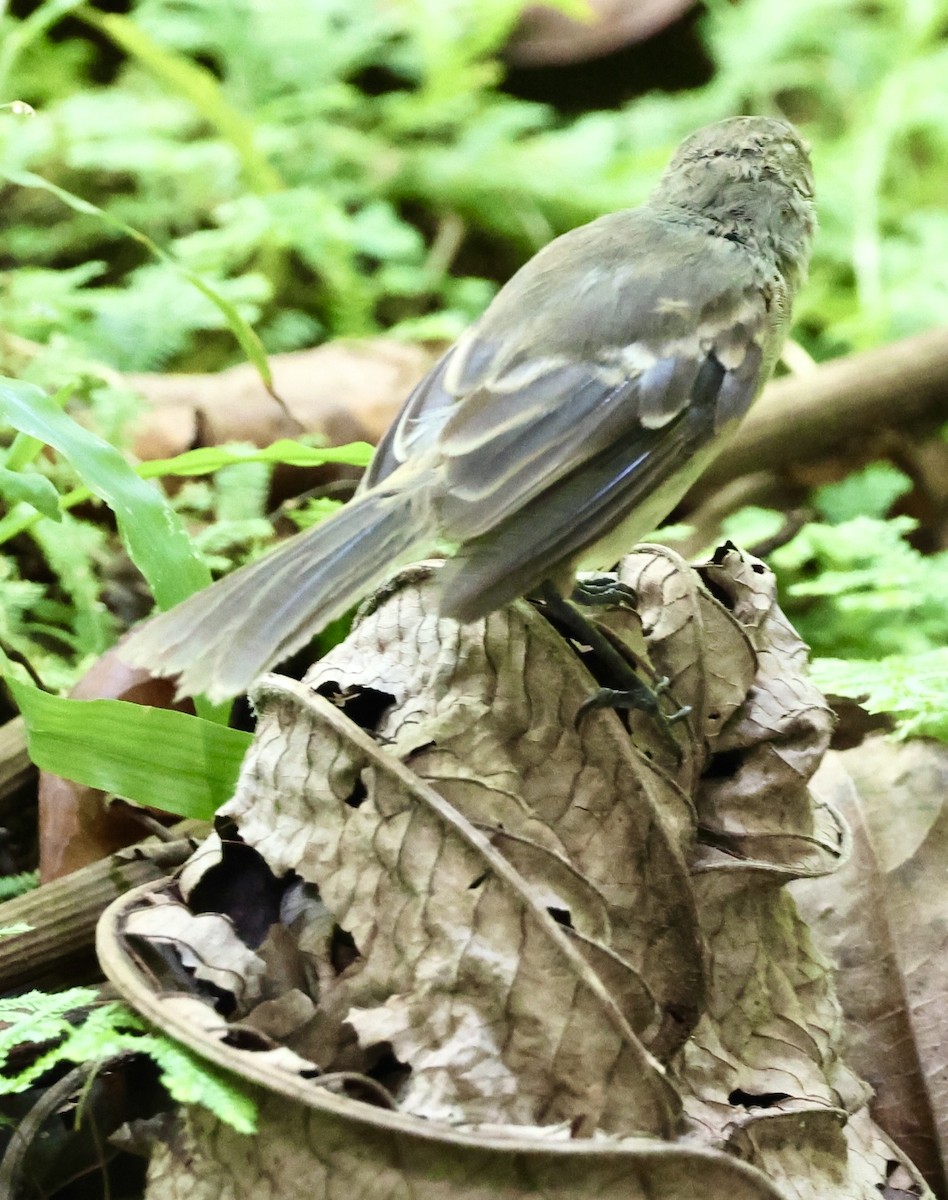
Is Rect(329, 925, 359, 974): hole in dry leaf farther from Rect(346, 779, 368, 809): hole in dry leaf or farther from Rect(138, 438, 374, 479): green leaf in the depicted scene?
Rect(138, 438, 374, 479): green leaf

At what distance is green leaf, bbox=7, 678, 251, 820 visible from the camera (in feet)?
6.40

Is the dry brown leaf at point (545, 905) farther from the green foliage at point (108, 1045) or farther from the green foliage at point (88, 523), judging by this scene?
the green foliage at point (88, 523)

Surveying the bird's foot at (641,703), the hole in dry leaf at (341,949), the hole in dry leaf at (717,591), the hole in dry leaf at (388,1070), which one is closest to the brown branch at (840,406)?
the hole in dry leaf at (717,591)

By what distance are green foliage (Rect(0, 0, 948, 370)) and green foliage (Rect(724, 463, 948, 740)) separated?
1.16 m

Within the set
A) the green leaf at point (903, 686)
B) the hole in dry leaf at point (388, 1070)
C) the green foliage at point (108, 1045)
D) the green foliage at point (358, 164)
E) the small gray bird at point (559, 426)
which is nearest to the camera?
the green foliage at point (108, 1045)

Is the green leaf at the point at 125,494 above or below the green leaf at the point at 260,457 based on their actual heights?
above

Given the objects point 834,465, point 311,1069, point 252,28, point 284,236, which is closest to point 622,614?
point 311,1069

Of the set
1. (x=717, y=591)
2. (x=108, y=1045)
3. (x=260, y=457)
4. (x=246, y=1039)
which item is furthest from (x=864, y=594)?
(x=108, y=1045)

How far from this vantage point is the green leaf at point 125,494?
2074mm

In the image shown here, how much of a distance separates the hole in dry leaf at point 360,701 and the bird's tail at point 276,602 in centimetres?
9

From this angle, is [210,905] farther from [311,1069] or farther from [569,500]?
[569,500]

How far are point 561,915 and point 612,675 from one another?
525 mm

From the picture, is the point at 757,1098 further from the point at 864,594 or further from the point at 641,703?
the point at 864,594

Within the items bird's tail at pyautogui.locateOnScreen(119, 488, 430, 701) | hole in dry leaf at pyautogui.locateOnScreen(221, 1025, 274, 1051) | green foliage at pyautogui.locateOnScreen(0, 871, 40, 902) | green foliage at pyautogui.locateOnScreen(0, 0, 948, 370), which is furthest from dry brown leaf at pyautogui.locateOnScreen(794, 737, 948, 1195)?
green foliage at pyautogui.locateOnScreen(0, 0, 948, 370)
